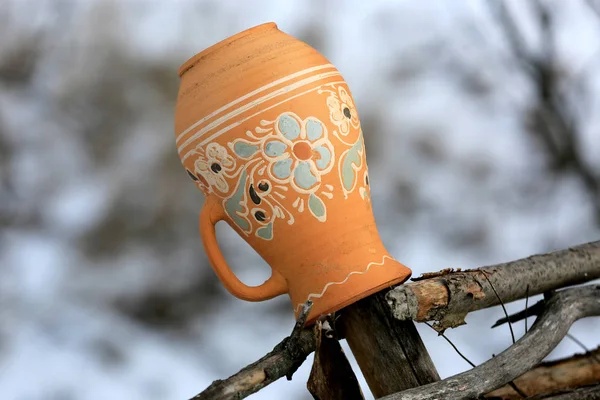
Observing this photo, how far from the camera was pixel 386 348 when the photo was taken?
105cm

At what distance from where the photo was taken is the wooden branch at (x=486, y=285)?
102cm

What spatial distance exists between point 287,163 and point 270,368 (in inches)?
10.9

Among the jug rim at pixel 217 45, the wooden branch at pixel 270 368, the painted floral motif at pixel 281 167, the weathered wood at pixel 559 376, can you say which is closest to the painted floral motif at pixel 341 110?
the painted floral motif at pixel 281 167

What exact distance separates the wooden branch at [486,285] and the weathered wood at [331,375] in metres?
0.10

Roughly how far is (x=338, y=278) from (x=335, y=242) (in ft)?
0.17

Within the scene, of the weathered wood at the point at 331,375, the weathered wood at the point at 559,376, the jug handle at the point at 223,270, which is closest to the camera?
the weathered wood at the point at 331,375

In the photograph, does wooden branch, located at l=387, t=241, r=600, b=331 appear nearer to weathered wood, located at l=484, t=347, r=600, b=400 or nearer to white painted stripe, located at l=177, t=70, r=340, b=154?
weathered wood, located at l=484, t=347, r=600, b=400

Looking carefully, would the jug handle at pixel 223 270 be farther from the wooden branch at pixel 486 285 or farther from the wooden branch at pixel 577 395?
the wooden branch at pixel 577 395

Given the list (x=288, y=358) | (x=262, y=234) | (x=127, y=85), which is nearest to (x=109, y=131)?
(x=127, y=85)

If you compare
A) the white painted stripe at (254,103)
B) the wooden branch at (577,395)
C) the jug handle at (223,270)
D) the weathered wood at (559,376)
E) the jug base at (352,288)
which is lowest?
the wooden branch at (577,395)

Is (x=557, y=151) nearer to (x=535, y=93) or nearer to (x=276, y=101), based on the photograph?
(x=535, y=93)

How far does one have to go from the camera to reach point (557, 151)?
2109 mm

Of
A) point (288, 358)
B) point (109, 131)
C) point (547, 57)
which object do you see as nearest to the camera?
point (288, 358)

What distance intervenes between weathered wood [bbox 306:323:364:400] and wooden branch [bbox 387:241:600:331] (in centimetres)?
10
